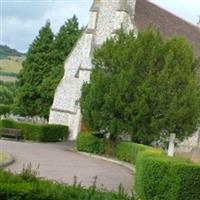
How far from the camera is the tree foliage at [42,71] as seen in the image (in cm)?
5834

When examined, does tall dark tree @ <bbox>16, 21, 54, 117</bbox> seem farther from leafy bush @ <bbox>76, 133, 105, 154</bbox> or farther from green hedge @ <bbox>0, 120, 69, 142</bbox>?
leafy bush @ <bbox>76, 133, 105, 154</bbox>

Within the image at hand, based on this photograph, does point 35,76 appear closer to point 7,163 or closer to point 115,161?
point 115,161

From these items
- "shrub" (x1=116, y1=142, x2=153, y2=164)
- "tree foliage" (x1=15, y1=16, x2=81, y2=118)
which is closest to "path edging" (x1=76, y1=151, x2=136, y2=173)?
"shrub" (x1=116, y1=142, x2=153, y2=164)

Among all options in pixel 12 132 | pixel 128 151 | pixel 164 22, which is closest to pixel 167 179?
pixel 128 151

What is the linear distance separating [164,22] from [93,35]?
25.4 ft

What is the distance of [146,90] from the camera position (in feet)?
110

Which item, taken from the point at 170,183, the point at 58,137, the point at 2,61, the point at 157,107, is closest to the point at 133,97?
the point at 157,107

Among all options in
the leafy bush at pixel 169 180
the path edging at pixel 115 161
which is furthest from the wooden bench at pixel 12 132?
the leafy bush at pixel 169 180

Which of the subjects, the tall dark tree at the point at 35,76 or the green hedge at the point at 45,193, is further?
the tall dark tree at the point at 35,76

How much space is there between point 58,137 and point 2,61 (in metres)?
98.5

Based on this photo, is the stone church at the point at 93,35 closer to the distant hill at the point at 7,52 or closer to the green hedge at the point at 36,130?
the green hedge at the point at 36,130

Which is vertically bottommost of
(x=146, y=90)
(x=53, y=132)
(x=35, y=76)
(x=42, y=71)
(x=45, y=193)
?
(x=53, y=132)

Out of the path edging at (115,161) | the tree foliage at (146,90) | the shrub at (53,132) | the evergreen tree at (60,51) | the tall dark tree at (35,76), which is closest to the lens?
the path edging at (115,161)

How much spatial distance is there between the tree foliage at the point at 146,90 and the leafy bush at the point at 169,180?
15.4m
